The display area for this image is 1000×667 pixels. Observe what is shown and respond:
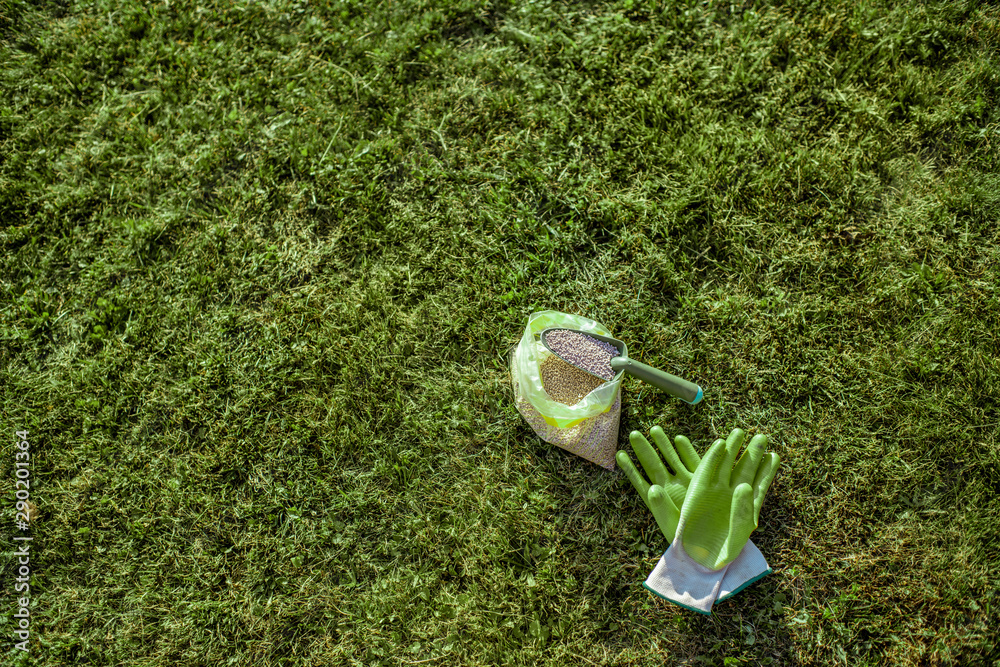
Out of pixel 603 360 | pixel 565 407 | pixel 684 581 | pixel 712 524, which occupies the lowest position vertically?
pixel 684 581

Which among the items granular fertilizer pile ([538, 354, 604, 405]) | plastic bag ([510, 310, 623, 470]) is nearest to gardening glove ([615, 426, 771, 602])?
plastic bag ([510, 310, 623, 470])

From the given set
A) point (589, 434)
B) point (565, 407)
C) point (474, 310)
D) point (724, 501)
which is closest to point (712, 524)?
point (724, 501)

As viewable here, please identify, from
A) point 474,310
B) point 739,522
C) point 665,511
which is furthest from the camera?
point 474,310

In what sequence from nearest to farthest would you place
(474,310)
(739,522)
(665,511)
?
(739,522) → (665,511) → (474,310)

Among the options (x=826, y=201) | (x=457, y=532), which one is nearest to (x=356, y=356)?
(x=457, y=532)

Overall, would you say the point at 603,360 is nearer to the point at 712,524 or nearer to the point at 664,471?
the point at 664,471

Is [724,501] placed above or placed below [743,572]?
above

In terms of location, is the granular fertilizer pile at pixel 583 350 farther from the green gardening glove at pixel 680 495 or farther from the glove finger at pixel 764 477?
the glove finger at pixel 764 477
